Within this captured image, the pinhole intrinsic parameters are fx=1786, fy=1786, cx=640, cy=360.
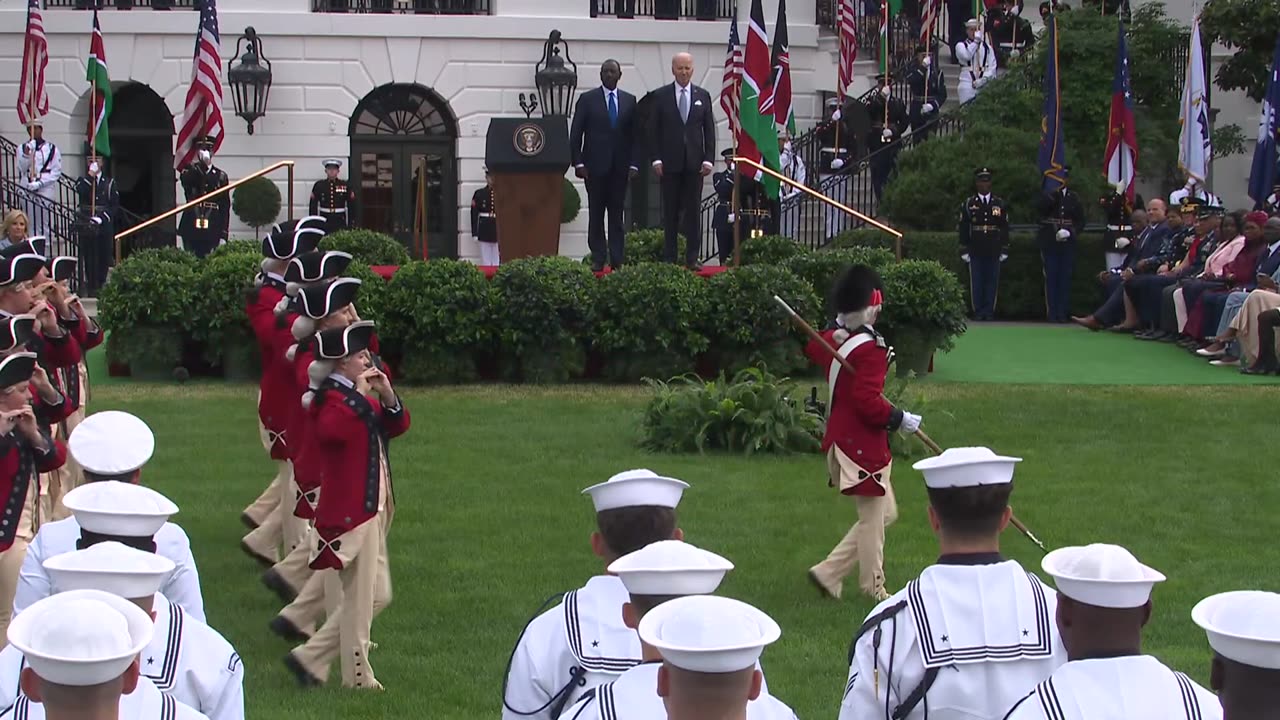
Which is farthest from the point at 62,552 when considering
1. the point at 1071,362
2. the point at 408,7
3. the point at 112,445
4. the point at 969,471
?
the point at 408,7

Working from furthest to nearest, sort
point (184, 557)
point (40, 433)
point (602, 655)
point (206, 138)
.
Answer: point (206, 138)
point (40, 433)
point (184, 557)
point (602, 655)

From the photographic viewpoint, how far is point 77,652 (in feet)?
10.0

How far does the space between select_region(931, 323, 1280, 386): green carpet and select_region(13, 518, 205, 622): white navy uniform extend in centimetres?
1179

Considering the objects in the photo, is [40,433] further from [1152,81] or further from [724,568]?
[1152,81]

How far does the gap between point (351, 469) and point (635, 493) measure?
3118mm

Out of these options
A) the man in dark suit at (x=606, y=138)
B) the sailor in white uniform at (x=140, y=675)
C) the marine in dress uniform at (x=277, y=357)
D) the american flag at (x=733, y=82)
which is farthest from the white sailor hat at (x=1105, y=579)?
the american flag at (x=733, y=82)

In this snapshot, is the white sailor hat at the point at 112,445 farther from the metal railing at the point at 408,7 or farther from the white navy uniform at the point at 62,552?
the metal railing at the point at 408,7

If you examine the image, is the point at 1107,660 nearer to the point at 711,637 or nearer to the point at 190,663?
the point at 711,637

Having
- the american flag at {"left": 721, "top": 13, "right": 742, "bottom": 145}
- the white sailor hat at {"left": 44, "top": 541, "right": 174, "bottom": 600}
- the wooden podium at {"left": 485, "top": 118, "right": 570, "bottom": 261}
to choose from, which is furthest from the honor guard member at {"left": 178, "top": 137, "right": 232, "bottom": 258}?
the white sailor hat at {"left": 44, "top": 541, "right": 174, "bottom": 600}

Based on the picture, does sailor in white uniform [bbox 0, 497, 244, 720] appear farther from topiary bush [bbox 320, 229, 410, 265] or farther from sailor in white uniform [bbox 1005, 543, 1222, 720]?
topiary bush [bbox 320, 229, 410, 265]

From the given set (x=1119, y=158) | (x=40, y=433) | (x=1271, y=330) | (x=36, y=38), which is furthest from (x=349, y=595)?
(x=36, y=38)

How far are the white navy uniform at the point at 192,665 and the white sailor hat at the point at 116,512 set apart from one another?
377mm

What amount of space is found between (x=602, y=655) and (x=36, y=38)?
24618 millimetres

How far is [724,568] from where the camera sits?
374 centimetres
